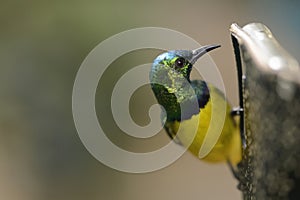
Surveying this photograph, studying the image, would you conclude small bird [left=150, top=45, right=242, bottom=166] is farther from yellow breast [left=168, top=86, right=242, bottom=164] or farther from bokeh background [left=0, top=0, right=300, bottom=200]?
bokeh background [left=0, top=0, right=300, bottom=200]

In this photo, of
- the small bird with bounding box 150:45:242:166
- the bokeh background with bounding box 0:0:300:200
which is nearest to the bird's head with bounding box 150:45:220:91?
the small bird with bounding box 150:45:242:166

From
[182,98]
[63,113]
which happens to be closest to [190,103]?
[182,98]

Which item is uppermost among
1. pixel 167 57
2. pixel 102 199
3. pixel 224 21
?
pixel 224 21

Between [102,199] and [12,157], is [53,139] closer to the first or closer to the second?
[12,157]

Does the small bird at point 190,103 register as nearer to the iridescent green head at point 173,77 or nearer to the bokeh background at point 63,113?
the iridescent green head at point 173,77

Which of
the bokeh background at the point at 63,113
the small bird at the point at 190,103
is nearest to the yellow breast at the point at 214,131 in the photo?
the small bird at the point at 190,103

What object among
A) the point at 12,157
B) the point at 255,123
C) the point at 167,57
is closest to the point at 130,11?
the point at 12,157

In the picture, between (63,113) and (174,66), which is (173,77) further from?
(63,113)
